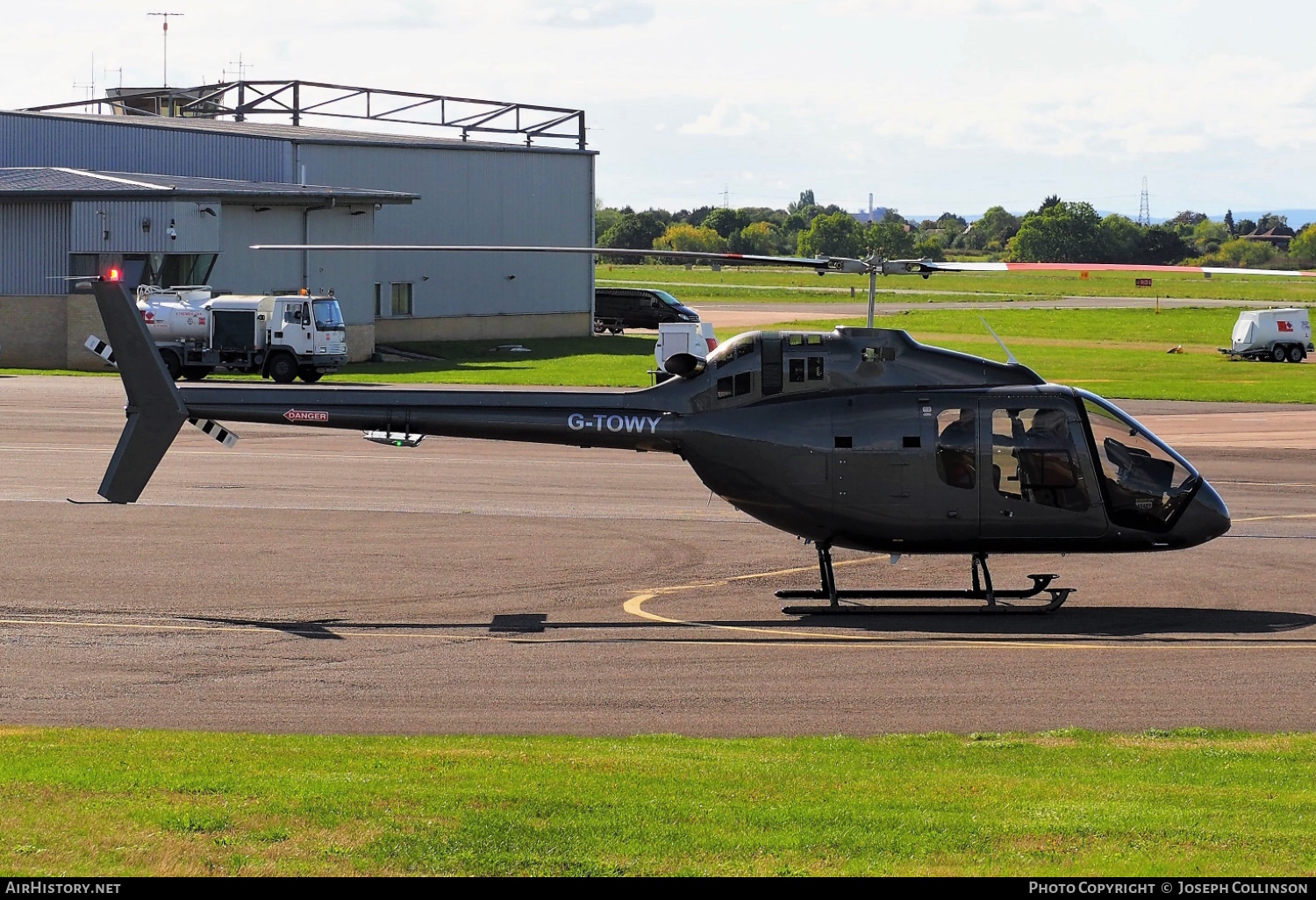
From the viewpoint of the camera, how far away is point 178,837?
8281mm

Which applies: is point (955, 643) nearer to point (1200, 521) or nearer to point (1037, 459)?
point (1037, 459)

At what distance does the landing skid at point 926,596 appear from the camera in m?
17.3

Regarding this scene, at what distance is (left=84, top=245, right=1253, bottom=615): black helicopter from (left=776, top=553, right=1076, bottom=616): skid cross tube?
0.03 metres

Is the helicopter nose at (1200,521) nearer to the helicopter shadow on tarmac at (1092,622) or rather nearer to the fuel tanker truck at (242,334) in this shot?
the helicopter shadow on tarmac at (1092,622)

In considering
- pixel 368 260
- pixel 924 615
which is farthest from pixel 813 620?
pixel 368 260

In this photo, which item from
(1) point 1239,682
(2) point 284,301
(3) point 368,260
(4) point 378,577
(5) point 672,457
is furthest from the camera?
(3) point 368,260

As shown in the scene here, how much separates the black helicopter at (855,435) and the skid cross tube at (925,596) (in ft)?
0.11

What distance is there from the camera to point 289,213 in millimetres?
54906

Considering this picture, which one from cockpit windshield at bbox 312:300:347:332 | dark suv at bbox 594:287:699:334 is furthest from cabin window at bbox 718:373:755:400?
dark suv at bbox 594:287:699:334

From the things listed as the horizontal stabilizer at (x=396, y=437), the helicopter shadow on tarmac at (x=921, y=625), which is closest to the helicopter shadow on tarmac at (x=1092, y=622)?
the helicopter shadow on tarmac at (x=921, y=625)

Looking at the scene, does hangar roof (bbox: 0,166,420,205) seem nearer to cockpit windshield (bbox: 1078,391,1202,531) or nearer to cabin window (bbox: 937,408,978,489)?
cabin window (bbox: 937,408,978,489)

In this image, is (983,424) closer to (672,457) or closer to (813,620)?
(813,620)
